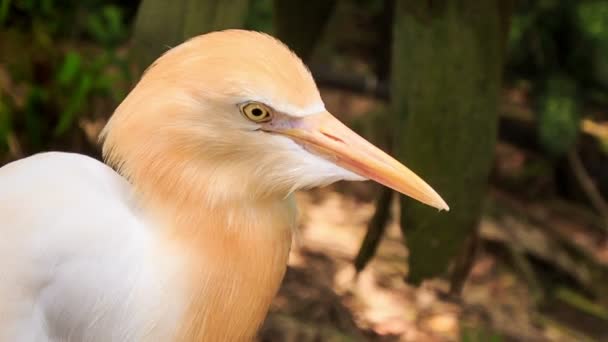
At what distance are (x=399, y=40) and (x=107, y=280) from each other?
20.7 inches

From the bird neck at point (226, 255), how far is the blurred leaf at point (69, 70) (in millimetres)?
920

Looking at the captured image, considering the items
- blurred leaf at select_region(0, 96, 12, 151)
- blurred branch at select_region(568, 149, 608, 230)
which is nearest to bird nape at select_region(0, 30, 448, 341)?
blurred leaf at select_region(0, 96, 12, 151)

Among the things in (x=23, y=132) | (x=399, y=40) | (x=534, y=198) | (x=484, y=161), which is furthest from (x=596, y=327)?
(x=23, y=132)

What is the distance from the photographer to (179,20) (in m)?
0.99

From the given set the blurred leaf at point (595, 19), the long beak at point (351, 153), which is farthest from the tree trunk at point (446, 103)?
the blurred leaf at point (595, 19)

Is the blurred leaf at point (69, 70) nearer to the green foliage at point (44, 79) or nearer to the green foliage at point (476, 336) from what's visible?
the green foliage at point (44, 79)

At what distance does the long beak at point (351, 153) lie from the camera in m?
0.68

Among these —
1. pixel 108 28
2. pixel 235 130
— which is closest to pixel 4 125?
pixel 108 28

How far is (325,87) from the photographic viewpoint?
6.58 ft

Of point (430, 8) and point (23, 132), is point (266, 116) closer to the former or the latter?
point (430, 8)

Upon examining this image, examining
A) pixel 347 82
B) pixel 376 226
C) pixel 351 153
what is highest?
pixel 351 153

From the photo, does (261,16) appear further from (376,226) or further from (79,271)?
(79,271)

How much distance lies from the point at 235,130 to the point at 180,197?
9 cm

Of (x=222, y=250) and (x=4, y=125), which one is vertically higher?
(x=222, y=250)
